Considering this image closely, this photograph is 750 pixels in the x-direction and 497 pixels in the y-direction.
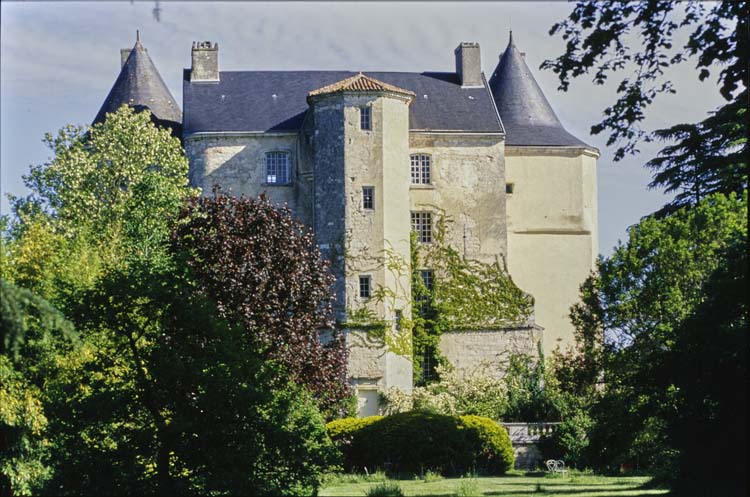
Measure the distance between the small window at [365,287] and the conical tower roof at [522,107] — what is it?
956cm

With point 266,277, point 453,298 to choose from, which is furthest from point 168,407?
point 453,298

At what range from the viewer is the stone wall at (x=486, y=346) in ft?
144

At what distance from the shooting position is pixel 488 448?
31250 millimetres

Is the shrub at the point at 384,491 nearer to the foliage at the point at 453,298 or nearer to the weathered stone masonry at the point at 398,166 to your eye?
the weathered stone masonry at the point at 398,166

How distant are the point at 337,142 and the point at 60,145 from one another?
942 centimetres

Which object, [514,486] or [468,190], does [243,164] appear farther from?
[514,486]

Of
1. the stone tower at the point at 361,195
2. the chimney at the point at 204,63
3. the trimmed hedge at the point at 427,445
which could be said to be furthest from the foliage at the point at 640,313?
the chimney at the point at 204,63

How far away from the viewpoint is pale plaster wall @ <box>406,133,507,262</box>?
45.7 m

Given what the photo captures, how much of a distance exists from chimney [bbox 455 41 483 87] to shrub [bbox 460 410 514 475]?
66.8 ft

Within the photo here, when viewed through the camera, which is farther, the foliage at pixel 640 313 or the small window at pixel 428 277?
the small window at pixel 428 277

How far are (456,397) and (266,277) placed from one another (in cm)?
1304

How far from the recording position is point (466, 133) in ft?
152

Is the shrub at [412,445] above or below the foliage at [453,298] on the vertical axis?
below

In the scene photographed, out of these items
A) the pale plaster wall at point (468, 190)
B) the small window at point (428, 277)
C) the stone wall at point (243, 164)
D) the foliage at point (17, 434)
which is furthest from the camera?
the stone wall at point (243, 164)
